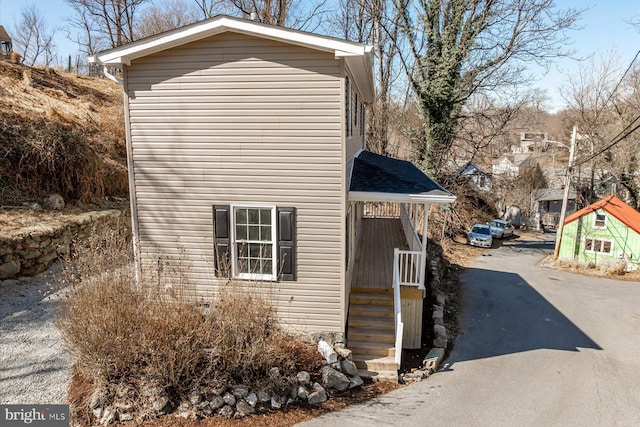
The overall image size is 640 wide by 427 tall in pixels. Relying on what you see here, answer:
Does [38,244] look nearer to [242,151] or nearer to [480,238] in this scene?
[242,151]

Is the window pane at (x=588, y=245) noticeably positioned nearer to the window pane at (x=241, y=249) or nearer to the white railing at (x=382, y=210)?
the white railing at (x=382, y=210)

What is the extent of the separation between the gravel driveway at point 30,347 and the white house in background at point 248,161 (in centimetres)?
197

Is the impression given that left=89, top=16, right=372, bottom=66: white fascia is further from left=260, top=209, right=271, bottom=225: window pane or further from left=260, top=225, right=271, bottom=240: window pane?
left=260, top=225, right=271, bottom=240: window pane

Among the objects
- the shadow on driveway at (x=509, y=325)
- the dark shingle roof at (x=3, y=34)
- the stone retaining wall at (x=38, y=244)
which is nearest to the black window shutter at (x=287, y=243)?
→ the shadow on driveway at (x=509, y=325)

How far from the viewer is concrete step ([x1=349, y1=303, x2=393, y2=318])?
27.5ft

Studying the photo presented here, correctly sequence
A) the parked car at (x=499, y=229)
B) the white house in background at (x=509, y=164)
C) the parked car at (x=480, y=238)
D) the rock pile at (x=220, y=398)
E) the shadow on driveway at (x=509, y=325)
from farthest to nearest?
the white house in background at (x=509, y=164)
the parked car at (x=499, y=229)
the parked car at (x=480, y=238)
the shadow on driveway at (x=509, y=325)
the rock pile at (x=220, y=398)

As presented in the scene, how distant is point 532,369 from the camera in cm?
804

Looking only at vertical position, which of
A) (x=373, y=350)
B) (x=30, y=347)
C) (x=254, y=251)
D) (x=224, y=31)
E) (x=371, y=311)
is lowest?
(x=373, y=350)

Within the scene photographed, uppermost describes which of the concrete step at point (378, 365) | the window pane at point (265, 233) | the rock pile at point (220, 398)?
the window pane at point (265, 233)

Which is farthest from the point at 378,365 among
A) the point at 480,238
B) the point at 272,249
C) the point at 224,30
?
the point at 480,238

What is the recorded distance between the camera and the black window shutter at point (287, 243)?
281 inches

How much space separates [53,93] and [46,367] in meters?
12.8

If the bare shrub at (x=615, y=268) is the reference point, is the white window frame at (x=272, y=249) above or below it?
above

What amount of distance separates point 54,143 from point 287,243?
26.9 feet
